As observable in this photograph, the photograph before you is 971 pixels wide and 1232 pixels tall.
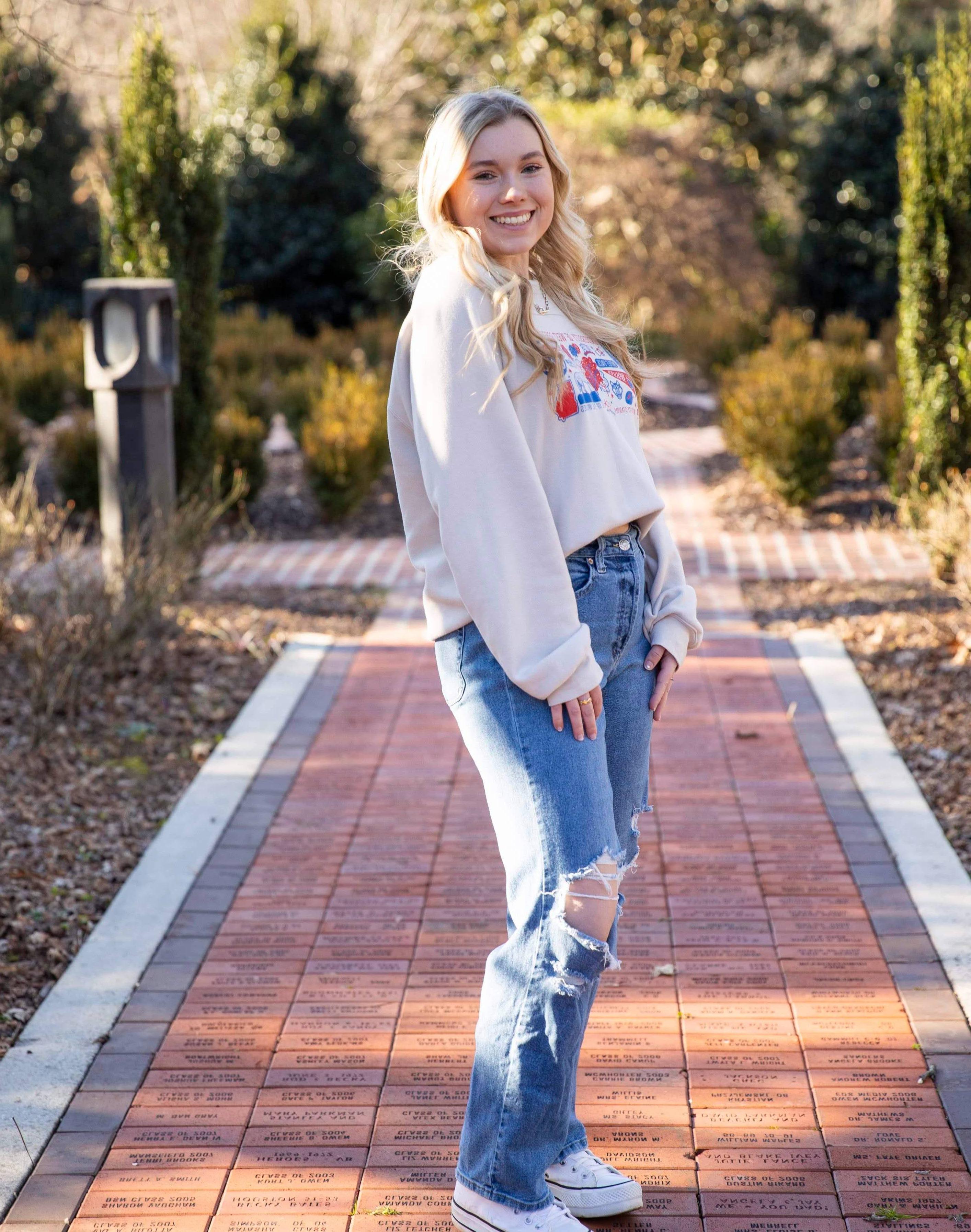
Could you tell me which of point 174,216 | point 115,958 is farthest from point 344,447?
point 115,958

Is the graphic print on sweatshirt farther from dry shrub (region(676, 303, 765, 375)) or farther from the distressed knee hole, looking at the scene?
dry shrub (region(676, 303, 765, 375))

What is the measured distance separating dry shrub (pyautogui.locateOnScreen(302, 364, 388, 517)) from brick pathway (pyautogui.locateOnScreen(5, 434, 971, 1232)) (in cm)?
430

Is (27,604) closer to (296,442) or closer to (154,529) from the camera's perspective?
(154,529)

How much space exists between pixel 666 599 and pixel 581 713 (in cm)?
33

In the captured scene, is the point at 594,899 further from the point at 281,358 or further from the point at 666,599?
the point at 281,358

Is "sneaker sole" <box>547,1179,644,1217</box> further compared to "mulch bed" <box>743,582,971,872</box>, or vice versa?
"mulch bed" <box>743,582,971,872</box>

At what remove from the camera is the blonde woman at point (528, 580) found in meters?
1.83

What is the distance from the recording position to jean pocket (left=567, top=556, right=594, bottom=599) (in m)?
1.94

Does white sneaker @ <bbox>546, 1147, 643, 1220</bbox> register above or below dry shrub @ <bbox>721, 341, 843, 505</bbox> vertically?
below

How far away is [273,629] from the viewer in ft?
20.1

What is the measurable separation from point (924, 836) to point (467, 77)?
1793 cm

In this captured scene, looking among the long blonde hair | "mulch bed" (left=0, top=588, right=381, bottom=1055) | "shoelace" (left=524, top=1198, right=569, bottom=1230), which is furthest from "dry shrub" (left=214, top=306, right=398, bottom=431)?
"shoelace" (left=524, top=1198, right=569, bottom=1230)

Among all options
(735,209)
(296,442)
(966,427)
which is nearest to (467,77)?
(735,209)

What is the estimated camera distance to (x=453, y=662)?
197cm
